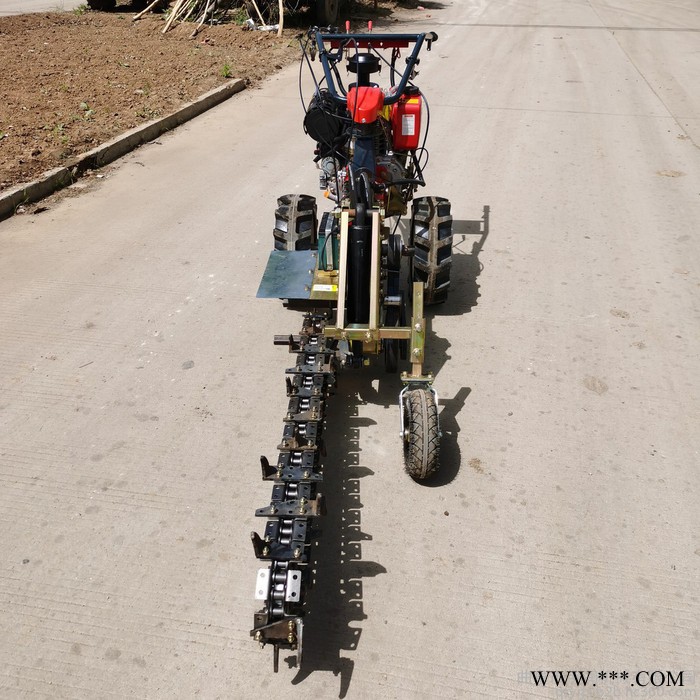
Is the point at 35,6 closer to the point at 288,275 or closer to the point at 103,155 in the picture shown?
the point at 103,155

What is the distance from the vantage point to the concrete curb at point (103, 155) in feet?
25.3

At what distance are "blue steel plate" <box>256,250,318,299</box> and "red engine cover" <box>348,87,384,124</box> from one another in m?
1.14

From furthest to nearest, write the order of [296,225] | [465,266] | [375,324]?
1. [465,266]
2. [296,225]
3. [375,324]

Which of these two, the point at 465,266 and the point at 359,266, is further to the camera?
the point at 465,266

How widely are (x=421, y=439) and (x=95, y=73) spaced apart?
11.6 m

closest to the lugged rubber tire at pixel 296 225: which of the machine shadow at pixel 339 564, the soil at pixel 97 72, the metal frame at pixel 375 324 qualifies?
the metal frame at pixel 375 324

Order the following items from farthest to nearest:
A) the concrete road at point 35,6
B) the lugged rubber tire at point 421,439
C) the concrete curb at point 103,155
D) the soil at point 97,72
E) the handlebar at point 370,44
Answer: the concrete road at point 35,6, the soil at point 97,72, the concrete curb at point 103,155, the handlebar at point 370,44, the lugged rubber tire at point 421,439

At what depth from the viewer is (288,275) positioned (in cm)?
502

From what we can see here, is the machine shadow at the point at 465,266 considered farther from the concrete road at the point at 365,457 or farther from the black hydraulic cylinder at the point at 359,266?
the black hydraulic cylinder at the point at 359,266

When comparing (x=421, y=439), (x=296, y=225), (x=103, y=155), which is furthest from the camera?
(x=103, y=155)

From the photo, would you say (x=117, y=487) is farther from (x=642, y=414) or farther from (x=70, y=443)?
(x=642, y=414)

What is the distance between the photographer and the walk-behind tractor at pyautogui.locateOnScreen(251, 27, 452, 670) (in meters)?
3.11

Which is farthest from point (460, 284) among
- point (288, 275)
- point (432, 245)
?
point (288, 275)

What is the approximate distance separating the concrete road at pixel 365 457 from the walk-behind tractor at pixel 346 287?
0.41 meters
